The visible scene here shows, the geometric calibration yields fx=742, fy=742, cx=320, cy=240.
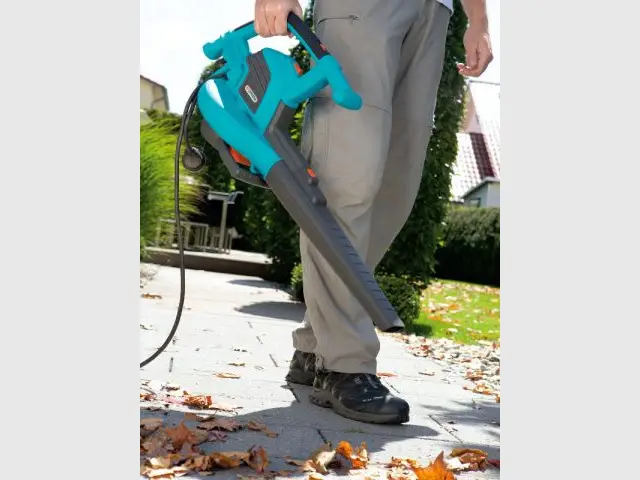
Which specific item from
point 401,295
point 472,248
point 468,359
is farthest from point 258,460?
point 472,248

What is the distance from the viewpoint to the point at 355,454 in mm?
1633

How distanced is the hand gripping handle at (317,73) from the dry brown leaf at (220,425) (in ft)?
2.66

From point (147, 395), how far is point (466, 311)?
640cm

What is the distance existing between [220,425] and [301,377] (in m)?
0.72

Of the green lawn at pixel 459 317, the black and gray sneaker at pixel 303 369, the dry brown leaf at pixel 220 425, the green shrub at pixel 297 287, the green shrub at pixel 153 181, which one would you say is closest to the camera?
the dry brown leaf at pixel 220 425

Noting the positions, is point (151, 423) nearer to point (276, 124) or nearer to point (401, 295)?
point (276, 124)

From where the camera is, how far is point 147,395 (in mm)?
2053

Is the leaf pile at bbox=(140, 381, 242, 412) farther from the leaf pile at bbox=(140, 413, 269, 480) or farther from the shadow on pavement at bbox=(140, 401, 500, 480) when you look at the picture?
the leaf pile at bbox=(140, 413, 269, 480)

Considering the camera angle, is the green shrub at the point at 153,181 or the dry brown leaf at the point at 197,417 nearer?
the dry brown leaf at the point at 197,417

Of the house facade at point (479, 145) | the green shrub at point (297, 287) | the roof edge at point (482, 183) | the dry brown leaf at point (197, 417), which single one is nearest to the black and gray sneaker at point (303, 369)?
the dry brown leaf at point (197, 417)

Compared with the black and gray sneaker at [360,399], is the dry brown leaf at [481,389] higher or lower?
lower

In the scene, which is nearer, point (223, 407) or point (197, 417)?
point (197, 417)

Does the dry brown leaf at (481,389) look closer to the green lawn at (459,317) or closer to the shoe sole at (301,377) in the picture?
the shoe sole at (301,377)

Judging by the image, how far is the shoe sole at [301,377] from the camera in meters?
2.44
